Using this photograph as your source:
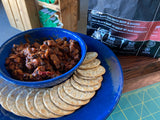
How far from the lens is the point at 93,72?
0.89 meters

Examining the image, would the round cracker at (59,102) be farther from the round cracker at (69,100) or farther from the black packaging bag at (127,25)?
the black packaging bag at (127,25)

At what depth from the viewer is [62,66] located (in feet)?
2.73

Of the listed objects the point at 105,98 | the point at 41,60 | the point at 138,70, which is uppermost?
the point at 41,60

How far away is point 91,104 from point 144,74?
0.68m

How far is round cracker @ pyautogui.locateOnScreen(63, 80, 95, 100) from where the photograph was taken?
2.54 ft

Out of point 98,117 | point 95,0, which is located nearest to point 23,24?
point 95,0

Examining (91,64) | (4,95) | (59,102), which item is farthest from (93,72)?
(4,95)

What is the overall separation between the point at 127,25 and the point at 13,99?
0.87 metres

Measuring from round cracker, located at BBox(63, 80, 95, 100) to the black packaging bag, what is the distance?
519 mm

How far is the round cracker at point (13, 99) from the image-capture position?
0.73 meters

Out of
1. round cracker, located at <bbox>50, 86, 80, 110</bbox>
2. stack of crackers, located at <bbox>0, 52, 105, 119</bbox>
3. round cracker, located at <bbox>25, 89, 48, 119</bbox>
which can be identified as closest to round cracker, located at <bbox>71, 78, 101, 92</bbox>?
stack of crackers, located at <bbox>0, 52, 105, 119</bbox>

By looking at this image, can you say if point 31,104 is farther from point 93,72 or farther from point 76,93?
point 93,72

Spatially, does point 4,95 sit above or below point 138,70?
above

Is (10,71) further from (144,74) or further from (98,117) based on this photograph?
(144,74)
